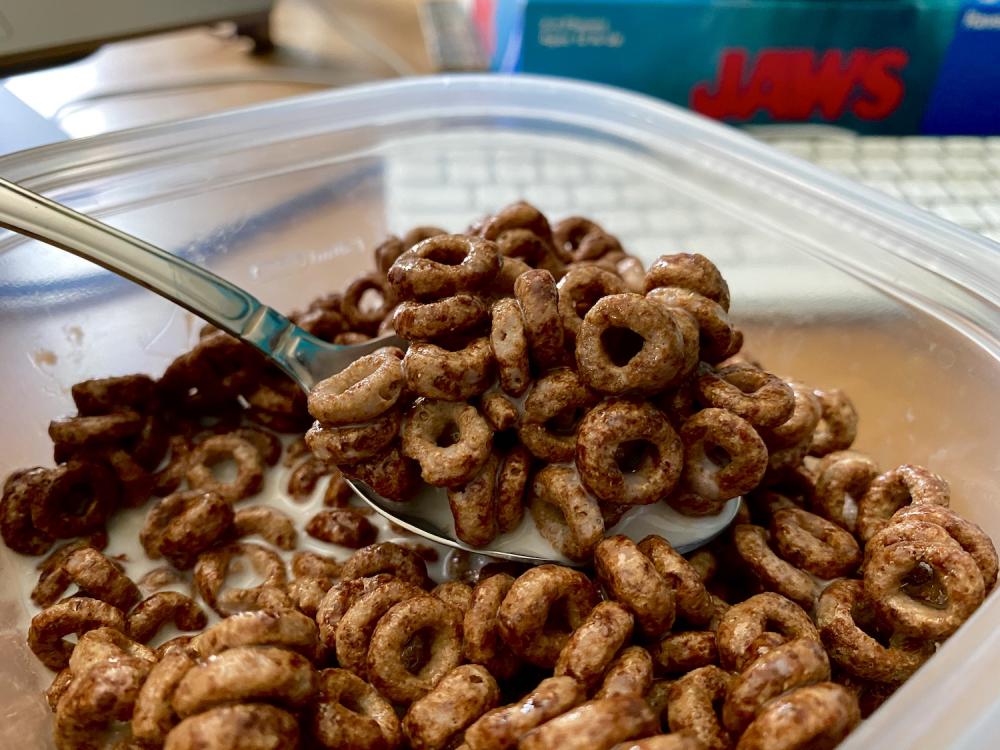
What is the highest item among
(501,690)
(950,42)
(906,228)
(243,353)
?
(950,42)

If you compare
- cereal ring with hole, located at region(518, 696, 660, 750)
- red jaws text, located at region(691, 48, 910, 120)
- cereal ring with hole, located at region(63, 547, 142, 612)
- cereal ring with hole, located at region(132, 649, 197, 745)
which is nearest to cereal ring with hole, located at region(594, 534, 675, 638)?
cereal ring with hole, located at region(518, 696, 660, 750)

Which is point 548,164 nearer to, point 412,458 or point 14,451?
point 412,458

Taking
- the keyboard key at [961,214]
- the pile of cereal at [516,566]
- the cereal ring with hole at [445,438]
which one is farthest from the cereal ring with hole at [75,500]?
the keyboard key at [961,214]

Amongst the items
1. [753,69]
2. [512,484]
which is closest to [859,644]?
[512,484]

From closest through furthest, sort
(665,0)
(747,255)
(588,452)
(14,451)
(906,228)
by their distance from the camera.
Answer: (588,452), (14,451), (906,228), (747,255), (665,0)

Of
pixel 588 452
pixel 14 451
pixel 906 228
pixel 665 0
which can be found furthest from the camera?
pixel 665 0

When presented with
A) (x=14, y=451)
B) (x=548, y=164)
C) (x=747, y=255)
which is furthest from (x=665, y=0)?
(x=14, y=451)

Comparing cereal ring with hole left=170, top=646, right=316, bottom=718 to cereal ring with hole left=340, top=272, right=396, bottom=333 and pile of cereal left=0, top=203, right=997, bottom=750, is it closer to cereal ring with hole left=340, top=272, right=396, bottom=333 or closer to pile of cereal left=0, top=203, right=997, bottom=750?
pile of cereal left=0, top=203, right=997, bottom=750

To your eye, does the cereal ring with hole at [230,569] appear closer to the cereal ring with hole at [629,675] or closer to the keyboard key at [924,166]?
the cereal ring with hole at [629,675]
